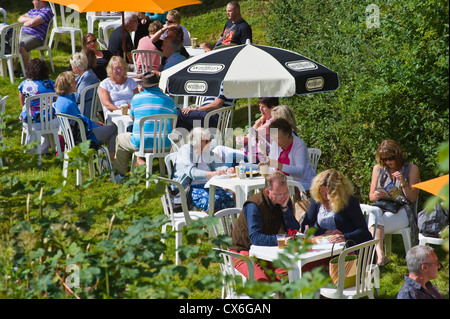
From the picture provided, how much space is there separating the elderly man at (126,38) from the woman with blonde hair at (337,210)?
6177 mm

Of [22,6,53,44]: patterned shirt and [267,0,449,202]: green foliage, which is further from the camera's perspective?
[22,6,53,44]: patterned shirt

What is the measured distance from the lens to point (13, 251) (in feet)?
10.9

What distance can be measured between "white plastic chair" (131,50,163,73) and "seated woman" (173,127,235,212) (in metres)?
4.05

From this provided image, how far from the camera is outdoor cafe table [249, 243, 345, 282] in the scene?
15.7 ft

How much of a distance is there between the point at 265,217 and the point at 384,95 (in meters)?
2.01

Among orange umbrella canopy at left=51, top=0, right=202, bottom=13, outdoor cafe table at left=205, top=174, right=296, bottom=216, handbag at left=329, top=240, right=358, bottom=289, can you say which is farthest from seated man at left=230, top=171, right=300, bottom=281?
orange umbrella canopy at left=51, top=0, right=202, bottom=13

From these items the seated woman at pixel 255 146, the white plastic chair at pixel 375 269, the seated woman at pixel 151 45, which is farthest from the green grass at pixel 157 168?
the seated woman at pixel 151 45

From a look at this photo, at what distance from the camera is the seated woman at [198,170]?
21.3ft

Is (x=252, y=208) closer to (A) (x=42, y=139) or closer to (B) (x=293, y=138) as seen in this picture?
(B) (x=293, y=138)

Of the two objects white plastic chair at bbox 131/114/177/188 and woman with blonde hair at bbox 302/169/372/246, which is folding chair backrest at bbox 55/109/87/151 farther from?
woman with blonde hair at bbox 302/169/372/246

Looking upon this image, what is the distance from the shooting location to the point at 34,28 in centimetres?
1200

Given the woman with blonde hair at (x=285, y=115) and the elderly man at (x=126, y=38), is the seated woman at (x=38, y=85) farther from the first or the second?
the woman with blonde hair at (x=285, y=115)

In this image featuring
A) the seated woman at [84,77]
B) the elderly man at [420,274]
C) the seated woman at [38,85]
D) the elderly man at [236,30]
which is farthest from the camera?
the elderly man at [236,30]

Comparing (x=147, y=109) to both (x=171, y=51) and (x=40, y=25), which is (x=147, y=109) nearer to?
(x=171, y=51)
